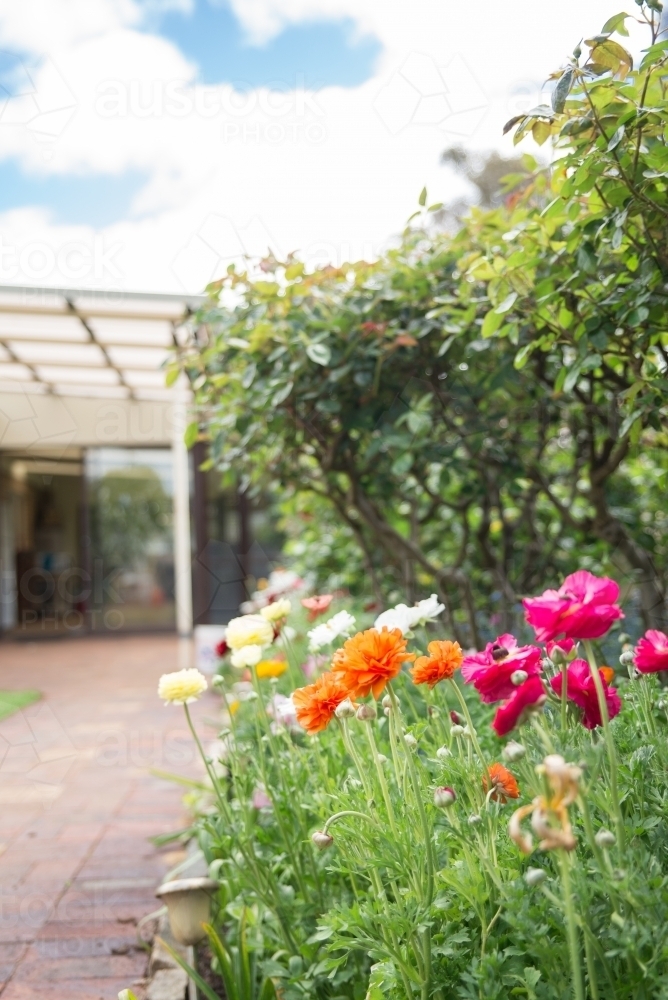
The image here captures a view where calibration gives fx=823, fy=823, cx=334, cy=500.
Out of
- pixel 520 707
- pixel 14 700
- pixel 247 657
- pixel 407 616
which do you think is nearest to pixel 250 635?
pixel 247 657

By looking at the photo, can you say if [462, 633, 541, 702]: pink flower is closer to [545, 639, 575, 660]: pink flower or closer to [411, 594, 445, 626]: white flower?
A: [545, 639, 575, 660]: pink flower

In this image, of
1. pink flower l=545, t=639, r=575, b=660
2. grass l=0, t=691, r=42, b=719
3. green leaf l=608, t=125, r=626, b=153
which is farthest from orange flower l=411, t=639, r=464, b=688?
grass l=0, t=691, r=42, b=719

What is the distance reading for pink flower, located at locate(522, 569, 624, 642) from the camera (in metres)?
0.95

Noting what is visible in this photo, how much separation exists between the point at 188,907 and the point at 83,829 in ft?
5.38

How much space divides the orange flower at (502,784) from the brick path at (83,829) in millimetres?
1197

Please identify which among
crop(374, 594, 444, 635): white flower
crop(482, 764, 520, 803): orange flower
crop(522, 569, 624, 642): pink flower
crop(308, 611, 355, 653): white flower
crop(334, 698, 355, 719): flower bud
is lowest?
crop(482, 764, 520, 803): orange flower

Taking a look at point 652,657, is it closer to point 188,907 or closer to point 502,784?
point 502,784

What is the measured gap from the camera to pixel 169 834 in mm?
2785

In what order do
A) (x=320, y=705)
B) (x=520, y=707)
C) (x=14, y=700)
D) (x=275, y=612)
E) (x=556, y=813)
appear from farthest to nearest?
(x=14, y=700) < (x=275, y=612) < (x=320, y=705) < (x=520, y=707) < (x=556, y=813)

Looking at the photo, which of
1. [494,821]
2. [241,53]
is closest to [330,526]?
[241,53]

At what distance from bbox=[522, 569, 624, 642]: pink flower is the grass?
507cm

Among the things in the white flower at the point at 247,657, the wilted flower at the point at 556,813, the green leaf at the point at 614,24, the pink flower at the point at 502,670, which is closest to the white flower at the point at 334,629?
the white flower at the point at 247,657

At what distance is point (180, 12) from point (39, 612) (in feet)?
33.5

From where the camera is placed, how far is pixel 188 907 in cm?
162
